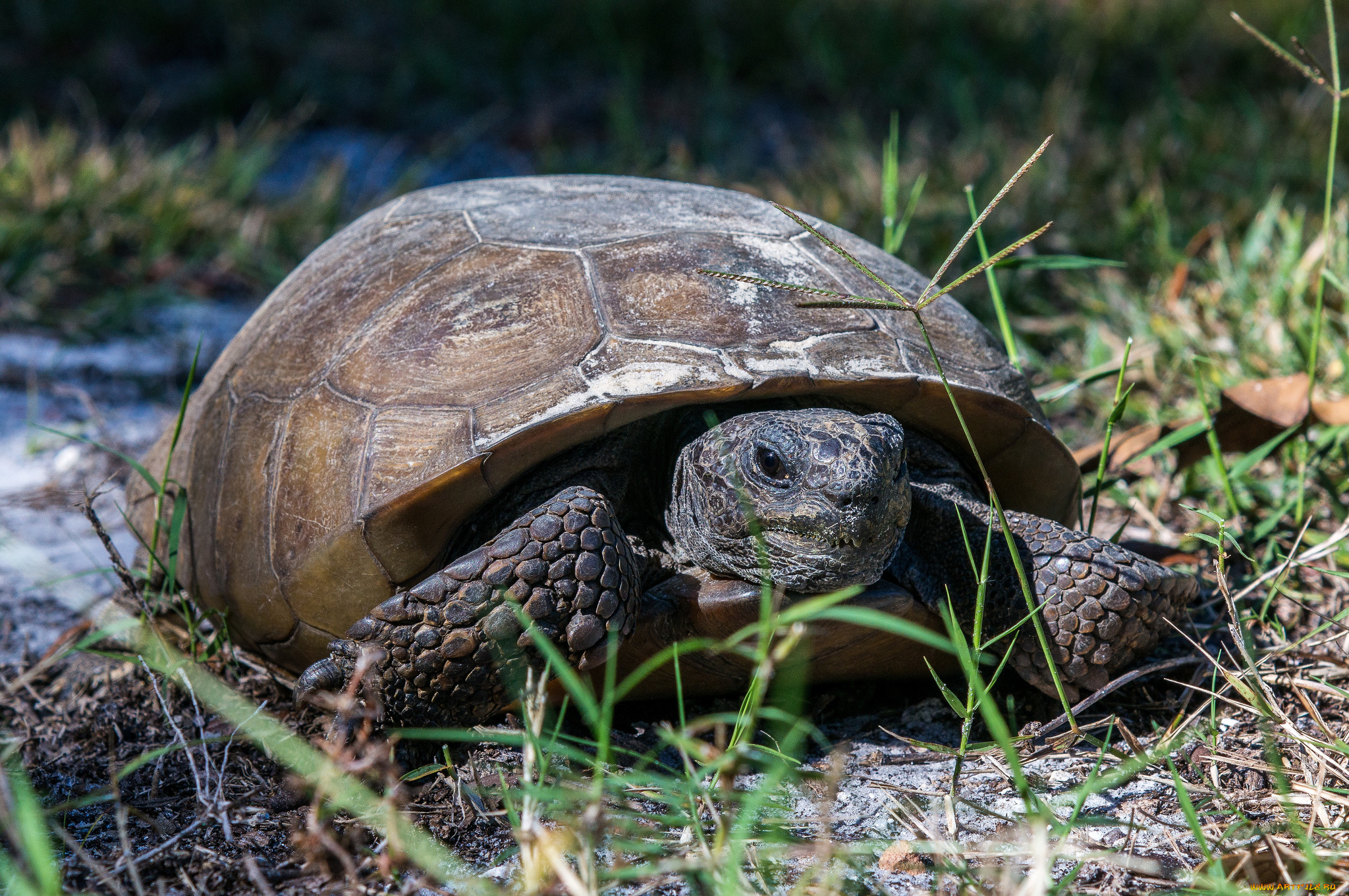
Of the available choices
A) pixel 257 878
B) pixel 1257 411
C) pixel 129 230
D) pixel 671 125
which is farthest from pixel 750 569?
pixel 671 125

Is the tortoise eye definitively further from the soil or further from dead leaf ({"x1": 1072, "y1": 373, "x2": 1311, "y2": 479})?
dead leaf ({"x1": 1072, "y1": 373, "x2": 1311, "y2": 479})

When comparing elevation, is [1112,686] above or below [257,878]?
above

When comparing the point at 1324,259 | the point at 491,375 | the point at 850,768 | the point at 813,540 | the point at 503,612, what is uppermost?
the point at 1324,259

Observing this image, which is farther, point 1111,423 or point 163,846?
point 1111,423

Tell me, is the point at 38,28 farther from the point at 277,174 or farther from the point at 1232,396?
the point at 1232,396

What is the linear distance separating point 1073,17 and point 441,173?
5.18 meters

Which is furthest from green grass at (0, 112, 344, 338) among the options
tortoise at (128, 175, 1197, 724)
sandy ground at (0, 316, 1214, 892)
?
tortoise at (128, 175, 1197, 724)

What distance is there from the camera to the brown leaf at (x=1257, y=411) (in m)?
2.59

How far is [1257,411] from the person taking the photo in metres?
2.60

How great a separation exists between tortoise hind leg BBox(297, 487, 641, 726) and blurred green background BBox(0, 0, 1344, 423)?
233cm

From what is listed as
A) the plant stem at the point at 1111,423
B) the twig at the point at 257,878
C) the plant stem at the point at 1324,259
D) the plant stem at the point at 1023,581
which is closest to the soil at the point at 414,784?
the twig at the point at 257,878

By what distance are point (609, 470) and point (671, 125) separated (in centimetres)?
524

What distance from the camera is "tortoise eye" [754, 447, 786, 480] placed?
1851 millimetres

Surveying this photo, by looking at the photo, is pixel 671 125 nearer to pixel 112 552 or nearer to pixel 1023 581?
pixel 112 552
